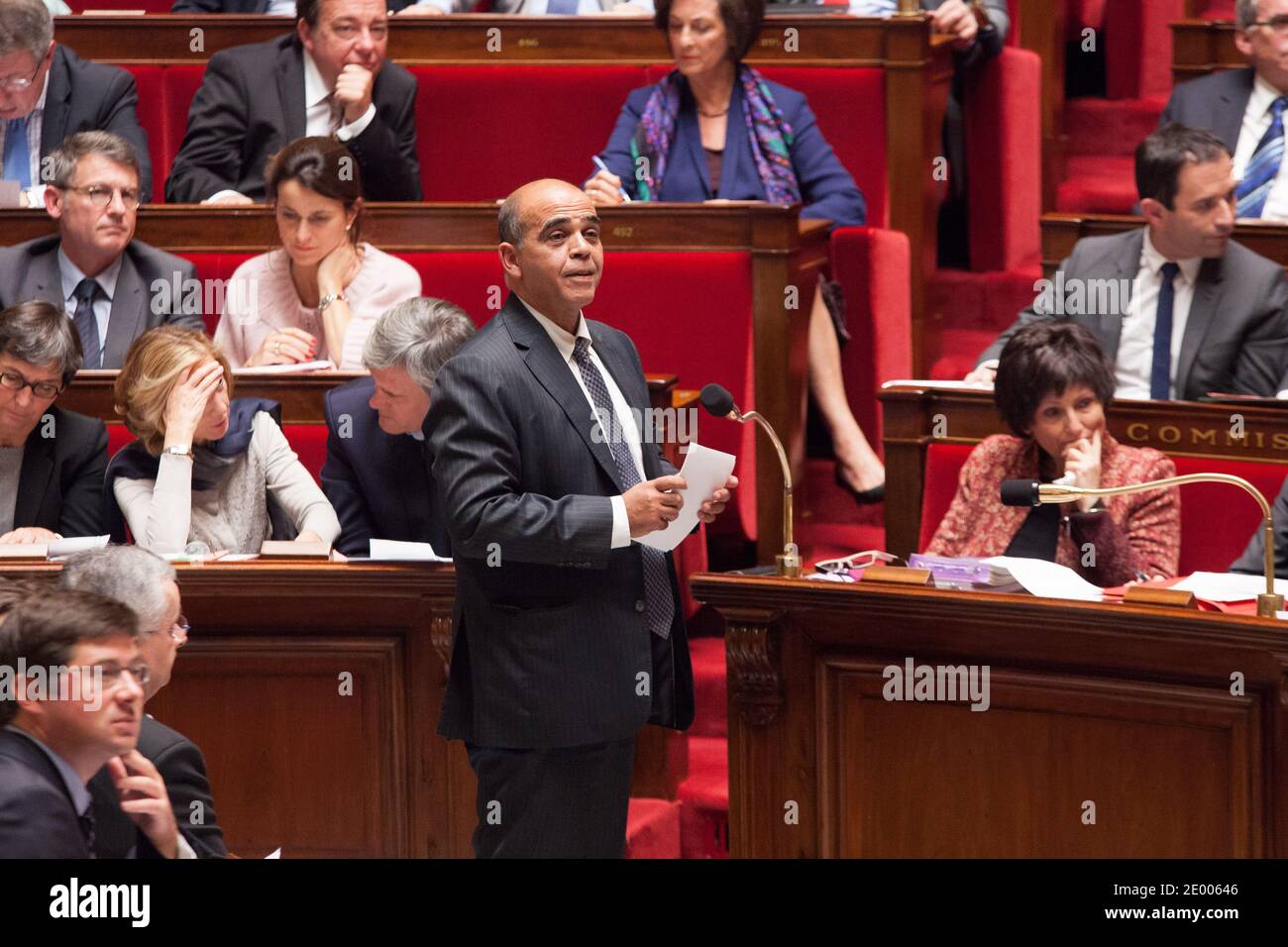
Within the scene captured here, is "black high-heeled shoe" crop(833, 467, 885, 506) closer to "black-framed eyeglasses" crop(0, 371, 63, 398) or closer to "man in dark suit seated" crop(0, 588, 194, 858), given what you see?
"black-framed eyeglasses" crop(0, 371, 63, 398)

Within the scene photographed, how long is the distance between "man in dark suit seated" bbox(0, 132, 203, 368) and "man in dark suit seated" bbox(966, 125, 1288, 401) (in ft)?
3.21

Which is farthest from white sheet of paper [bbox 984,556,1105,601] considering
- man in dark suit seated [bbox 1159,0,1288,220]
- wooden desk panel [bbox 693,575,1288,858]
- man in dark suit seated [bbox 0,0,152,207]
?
man in dark suit seated [bbox 0,0,152,207]

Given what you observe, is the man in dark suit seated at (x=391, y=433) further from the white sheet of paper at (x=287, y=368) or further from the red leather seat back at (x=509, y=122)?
the red leather seat back at (x=509, y=122)

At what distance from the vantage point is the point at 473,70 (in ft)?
9.71

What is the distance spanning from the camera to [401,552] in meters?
1.82

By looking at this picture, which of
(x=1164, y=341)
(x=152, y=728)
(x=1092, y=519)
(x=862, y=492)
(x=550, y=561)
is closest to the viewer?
(x=152, y=728)

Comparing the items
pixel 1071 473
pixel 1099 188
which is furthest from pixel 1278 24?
pixel 1071 473

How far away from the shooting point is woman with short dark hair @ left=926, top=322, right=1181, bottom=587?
181 centimetres

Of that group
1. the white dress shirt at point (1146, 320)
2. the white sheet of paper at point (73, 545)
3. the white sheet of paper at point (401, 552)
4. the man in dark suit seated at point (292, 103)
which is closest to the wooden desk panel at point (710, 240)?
the man in dark suit seated at point (292, 103)

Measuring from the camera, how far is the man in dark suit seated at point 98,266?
2.35m

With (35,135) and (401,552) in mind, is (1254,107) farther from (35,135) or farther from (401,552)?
(35,135)

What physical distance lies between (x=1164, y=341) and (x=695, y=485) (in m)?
0.85

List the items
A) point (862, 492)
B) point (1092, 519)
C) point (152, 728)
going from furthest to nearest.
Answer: point (862, 492)
point (1092, 519)
point (152, 728)

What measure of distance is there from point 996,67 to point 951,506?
1.33 meters
